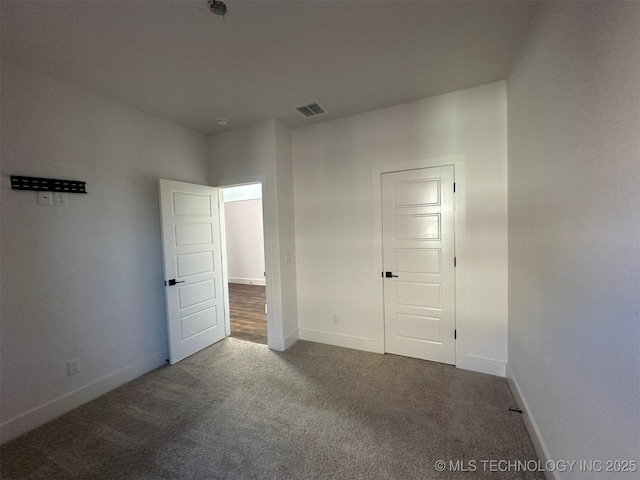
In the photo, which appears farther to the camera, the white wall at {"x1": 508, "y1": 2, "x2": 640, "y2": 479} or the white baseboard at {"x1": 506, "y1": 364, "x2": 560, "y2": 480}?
the white baseboard at {"x1": 506, "y1": 364, "x2": 560, "y2": 480}

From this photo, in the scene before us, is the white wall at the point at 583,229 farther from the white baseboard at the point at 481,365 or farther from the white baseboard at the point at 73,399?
the white baseboard at the point at 73,399

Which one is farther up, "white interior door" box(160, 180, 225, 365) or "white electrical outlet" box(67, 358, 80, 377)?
"white interior door" box(160, 180, 225, 365)

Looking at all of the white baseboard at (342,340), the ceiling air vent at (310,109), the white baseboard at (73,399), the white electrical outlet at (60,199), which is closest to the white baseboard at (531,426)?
the white baseboard at (342,340)

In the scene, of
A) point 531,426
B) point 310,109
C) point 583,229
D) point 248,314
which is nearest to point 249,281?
point 248,314

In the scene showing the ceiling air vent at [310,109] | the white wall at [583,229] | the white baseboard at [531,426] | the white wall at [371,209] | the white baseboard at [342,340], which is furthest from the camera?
the white baseboard at [342,340]

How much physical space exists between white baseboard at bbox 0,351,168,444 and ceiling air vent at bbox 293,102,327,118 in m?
3.21

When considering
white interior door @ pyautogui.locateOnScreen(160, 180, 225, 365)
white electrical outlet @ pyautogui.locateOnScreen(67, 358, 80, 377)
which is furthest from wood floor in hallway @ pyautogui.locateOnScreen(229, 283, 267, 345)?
white electrical outlet @ pyautogui.locateOnScreen(67, 358, 80, 377)

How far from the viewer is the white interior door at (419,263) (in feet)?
8.38

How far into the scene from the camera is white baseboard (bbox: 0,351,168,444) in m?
1.81

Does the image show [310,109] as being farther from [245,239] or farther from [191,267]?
[245,239]

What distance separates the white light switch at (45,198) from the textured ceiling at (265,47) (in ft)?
3.20

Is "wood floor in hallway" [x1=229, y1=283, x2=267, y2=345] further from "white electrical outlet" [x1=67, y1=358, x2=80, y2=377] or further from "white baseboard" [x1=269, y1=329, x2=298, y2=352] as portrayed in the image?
"white electrical outlet" [x1=67, y1=358, x2=80, y2=377]

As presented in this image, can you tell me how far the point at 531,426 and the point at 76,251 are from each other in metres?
3.83

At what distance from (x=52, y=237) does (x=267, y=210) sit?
6.21ft
